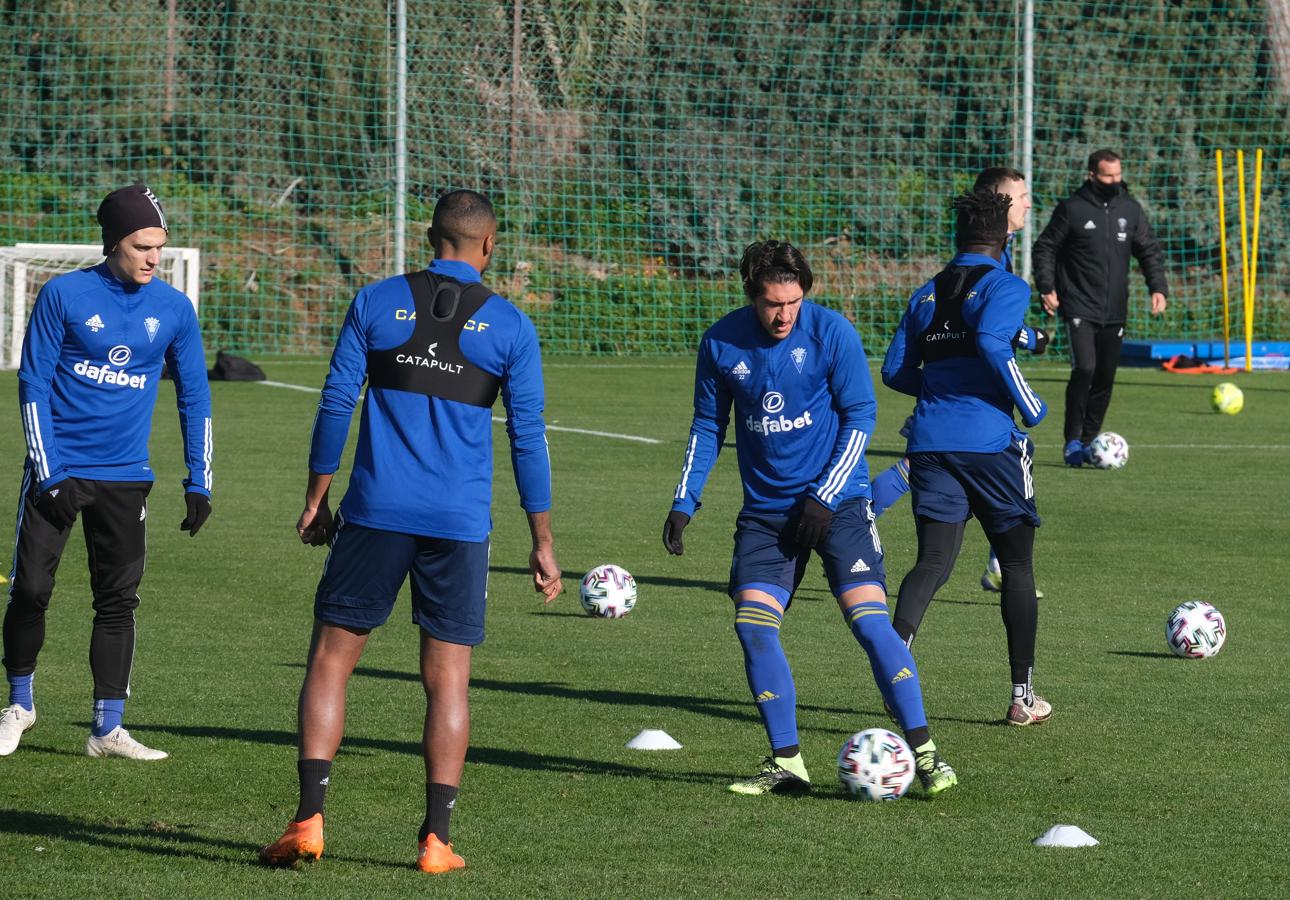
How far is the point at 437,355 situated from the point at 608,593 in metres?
4.35

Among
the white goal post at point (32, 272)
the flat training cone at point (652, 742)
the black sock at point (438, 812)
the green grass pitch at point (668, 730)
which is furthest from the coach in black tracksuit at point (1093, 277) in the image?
the white goal post at point (32, 272)

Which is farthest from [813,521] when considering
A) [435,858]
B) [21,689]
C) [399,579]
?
[21,689]

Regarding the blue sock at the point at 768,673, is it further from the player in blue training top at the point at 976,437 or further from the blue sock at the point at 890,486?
the blue sock at the point at 890,486

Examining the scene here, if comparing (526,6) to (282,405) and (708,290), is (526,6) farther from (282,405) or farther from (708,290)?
(282,405)

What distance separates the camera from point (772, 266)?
21.0ft

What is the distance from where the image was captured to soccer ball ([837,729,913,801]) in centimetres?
629

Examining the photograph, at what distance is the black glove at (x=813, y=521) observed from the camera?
6457 mm

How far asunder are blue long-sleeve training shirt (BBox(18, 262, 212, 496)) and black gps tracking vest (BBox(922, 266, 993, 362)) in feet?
8.98

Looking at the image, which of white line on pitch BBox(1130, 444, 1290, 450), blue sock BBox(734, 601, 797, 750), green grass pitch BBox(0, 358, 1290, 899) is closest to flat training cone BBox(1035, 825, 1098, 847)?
green grass pitch BBox(0, 358, 1290, 899)

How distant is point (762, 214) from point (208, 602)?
21133mm

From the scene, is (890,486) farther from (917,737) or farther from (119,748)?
(119,748)

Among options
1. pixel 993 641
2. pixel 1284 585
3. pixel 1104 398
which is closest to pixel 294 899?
pixel 993 641

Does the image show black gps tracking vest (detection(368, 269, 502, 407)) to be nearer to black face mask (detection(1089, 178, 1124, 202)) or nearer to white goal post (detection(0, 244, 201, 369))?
black face mask (detection(1089, 178, 1124, 202))

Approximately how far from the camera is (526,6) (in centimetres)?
3142
